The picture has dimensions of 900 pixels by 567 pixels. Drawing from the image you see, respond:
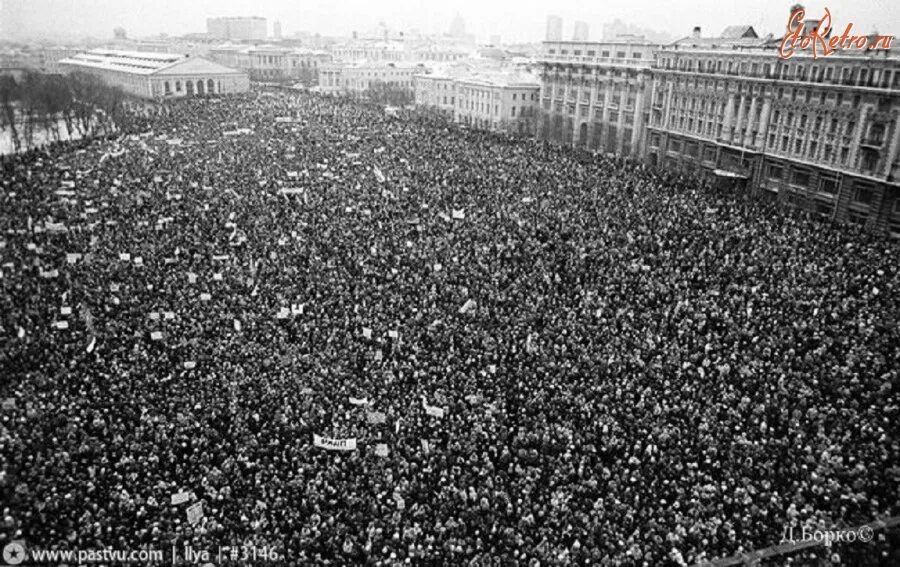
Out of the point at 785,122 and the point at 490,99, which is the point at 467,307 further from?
the point at 490,99

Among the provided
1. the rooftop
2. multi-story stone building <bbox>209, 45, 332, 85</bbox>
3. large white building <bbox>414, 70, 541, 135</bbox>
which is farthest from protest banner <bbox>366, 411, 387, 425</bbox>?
multi-story stone building <bbox>209, 45, 332, 85</bbox>

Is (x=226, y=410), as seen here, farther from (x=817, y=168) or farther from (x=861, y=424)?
(x=817, y=168)

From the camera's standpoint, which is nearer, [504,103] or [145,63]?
[504,103]

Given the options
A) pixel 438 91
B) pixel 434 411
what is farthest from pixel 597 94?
pixel 434 411

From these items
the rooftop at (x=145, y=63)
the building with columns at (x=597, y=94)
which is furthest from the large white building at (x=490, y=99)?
the rooftop at (x=145, y=63)

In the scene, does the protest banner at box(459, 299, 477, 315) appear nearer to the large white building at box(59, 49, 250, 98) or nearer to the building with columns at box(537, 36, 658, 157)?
the building with columns at box(537, 36, 658, 157)

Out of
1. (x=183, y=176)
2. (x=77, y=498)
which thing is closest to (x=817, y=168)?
(x=183, y=176)

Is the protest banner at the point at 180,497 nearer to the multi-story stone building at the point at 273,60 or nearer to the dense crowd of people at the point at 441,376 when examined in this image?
the dense crowd of people at the point at 441,376
